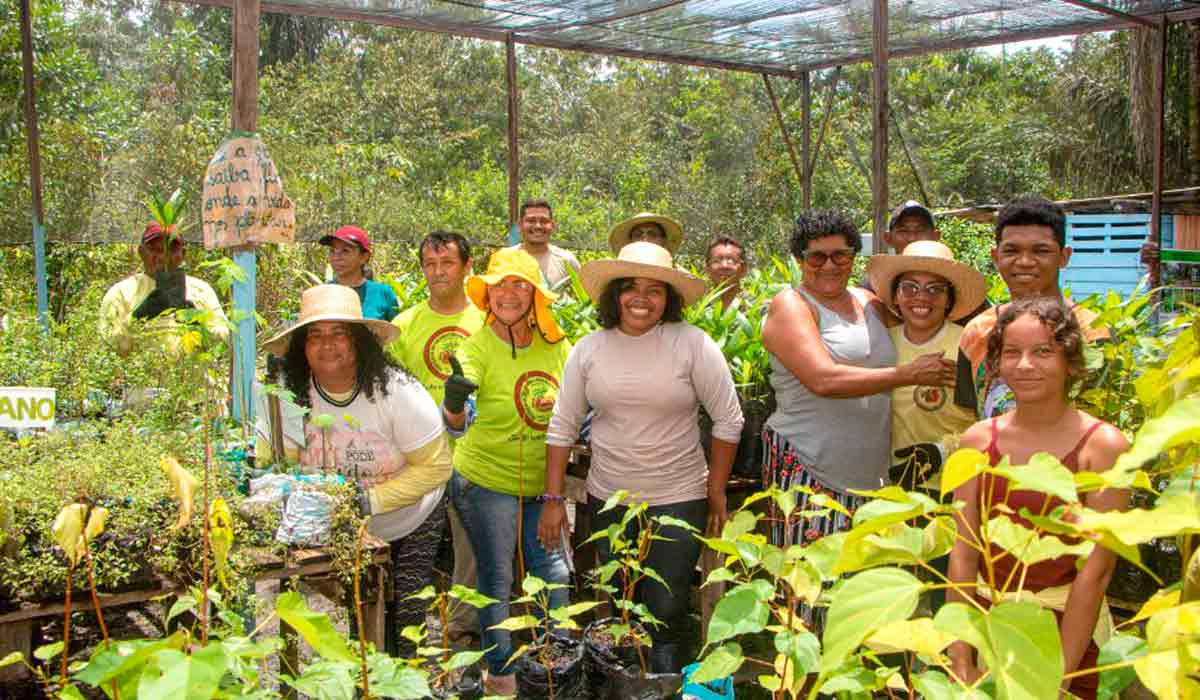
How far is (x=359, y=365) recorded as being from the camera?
138 inches

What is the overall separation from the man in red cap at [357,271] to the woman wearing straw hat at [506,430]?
1402 mm

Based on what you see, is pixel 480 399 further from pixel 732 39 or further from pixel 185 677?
pixel 732 39

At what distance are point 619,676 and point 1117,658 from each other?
154 cm

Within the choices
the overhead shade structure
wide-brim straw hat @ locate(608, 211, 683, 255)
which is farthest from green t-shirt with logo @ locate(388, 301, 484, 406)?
the overhead shade structure

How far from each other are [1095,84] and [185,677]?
20129 mm

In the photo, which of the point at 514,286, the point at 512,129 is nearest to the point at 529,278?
the point at 514,286

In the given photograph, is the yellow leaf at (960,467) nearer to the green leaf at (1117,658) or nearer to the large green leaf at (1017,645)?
the large green leaf at (1017,645)

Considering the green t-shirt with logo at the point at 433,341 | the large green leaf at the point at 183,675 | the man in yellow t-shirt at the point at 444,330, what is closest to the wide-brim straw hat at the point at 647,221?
the man in yellow t-shirt at the point at 444,330

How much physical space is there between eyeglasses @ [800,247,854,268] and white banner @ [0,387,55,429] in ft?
7.70

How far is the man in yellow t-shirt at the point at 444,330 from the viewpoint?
4316 millimetres

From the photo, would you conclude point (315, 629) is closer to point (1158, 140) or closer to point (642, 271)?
point (642, 271)

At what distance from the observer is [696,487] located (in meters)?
3.62

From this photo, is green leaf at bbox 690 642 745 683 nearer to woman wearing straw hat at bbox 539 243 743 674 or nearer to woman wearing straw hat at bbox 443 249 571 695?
woman wearing straw hat at bbox 539 243 743 674

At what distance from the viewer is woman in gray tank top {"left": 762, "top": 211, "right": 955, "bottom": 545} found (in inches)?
137
